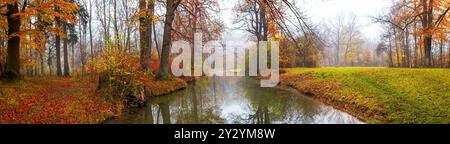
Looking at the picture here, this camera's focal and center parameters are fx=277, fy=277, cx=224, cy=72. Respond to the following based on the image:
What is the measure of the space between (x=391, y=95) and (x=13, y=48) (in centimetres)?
1426

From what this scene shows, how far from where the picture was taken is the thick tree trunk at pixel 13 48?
1077 centimetres

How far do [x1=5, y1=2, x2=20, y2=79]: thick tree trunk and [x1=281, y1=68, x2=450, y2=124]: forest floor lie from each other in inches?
489

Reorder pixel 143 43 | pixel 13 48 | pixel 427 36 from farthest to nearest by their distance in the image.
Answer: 1. pixel 427 36
2. pixel 143 43
3. pixel 13 48

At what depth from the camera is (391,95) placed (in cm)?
893

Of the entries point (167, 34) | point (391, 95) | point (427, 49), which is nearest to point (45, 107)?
point (167, 34)

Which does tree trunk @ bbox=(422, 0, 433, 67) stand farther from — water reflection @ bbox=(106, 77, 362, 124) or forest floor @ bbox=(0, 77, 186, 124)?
forest floor @ bbox=(0, 77, 186, 124)

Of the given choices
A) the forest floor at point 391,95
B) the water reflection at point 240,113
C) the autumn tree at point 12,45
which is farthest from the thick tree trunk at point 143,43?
the forest floor at point 391,95

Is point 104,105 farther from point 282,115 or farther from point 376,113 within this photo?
point 376,113

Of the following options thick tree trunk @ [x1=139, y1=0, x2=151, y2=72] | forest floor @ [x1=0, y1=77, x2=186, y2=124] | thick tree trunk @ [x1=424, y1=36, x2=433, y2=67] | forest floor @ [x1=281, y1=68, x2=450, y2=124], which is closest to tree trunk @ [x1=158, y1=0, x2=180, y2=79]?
thick tree trunk @ [x1=139, y1=0, x2=151, y2=72]

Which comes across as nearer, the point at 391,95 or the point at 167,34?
the point at 391,95

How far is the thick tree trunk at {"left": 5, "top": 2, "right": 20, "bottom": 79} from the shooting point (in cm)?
1077

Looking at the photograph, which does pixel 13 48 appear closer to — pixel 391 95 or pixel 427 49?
pixel 391 95

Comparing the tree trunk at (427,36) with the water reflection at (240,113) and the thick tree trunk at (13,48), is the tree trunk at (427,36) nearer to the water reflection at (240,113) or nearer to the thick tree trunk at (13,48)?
the water reflection at (240,113)
